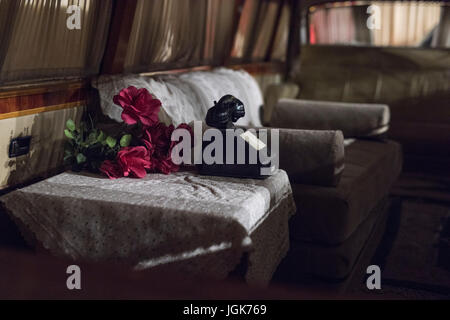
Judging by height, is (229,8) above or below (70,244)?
above

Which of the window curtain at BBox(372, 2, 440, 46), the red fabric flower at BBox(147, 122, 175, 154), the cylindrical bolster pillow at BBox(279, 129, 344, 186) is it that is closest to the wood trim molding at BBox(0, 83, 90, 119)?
the red fabric flower at BBox(147, 122, 175, 154)

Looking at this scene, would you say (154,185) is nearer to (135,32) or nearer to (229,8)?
(135,32)

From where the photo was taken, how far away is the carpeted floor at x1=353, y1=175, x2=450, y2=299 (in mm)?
2367

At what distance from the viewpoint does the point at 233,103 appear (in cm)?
188

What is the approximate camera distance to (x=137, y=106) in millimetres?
1887

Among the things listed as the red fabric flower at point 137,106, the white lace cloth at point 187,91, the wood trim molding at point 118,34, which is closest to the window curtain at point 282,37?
the white lace cloth at point 187,91

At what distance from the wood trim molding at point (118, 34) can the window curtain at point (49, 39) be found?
28mm

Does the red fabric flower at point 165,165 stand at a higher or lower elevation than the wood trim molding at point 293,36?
lower

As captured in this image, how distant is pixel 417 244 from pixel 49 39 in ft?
6.83

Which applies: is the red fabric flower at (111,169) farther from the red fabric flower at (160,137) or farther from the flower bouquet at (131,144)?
the red fabric flower at (160,137)

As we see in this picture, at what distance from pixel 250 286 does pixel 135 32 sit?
1.51 meters

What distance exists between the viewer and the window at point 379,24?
450 cm

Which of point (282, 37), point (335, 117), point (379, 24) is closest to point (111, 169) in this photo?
point (335, 117)
